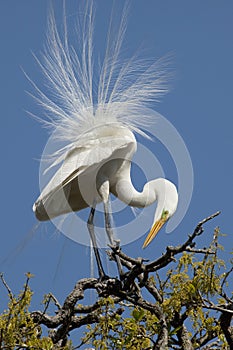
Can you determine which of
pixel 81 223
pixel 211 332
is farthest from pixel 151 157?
pixel 211 332

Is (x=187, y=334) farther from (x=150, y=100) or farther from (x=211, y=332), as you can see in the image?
(x=150, y=100)

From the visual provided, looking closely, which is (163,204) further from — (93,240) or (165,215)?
(93,240)

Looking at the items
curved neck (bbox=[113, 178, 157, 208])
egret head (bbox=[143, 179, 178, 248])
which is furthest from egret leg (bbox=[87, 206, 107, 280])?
egret head (bbox=[143, 179, 178, 248])

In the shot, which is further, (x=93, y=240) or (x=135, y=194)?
(x=135, y=194)

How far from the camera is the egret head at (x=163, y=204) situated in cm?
711

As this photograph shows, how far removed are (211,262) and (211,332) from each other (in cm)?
59

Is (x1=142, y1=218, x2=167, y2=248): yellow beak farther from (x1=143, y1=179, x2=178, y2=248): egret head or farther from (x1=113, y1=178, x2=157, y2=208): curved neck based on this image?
(x1=113, y1=178, x2=157, y2=208): curved neck

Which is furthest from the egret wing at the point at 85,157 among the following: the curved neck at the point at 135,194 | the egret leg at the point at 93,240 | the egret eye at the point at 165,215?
the egret eye at the point at 165,215

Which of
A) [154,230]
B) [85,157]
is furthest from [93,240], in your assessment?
[85,157]

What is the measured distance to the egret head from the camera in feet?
23.3

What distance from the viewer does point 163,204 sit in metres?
7.29

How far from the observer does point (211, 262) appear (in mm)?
4953

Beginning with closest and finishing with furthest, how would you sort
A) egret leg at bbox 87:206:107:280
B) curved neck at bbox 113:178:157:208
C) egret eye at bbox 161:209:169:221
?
egret leg at bbox 87:206:107:280 → egret eye at bbox 161:209:169:221 → curved neck at bbox 113:178:157:208

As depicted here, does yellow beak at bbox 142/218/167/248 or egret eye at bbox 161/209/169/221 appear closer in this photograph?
yellow beak at bbox 142/218/167/248
